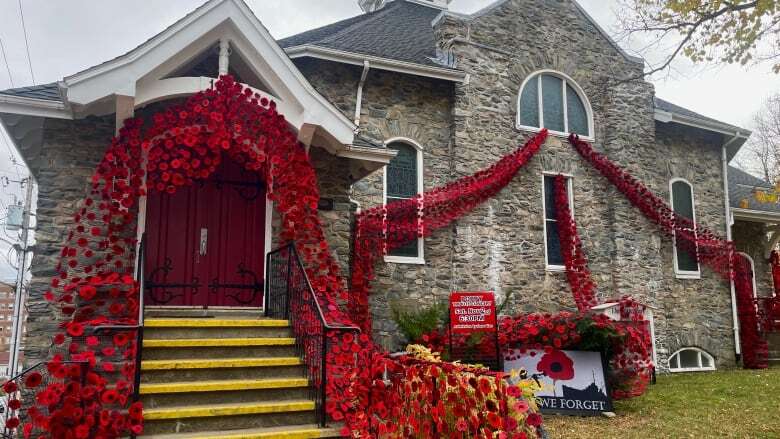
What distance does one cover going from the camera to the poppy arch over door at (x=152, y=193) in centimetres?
601

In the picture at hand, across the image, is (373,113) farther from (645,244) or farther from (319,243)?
(645,244)

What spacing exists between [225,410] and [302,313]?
56.5 inches

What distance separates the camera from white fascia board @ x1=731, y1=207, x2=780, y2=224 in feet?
49.9

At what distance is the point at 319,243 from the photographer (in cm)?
738

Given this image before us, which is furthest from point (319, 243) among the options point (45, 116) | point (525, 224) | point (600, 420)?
point (525, 224)

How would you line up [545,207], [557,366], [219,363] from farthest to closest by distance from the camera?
[545,207], [557,366], [219,363]

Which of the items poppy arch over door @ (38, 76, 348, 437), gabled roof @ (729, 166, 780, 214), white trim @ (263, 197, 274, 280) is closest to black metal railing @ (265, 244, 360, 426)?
white trim @ (263, 197, 274, 280)

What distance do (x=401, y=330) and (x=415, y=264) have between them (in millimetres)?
1332

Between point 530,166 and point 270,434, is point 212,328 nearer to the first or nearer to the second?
point 270,434

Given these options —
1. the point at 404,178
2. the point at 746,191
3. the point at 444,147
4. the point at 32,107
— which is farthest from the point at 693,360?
the point at 32,107

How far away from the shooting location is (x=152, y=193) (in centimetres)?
745

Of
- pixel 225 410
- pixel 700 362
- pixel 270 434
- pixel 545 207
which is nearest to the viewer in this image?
pixel 270 434

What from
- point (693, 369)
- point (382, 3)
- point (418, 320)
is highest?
point (382, 3)

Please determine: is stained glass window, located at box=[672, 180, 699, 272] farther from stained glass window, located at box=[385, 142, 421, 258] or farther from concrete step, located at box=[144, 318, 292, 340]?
concrete step, located at box=[144, 318, 292, 340]
